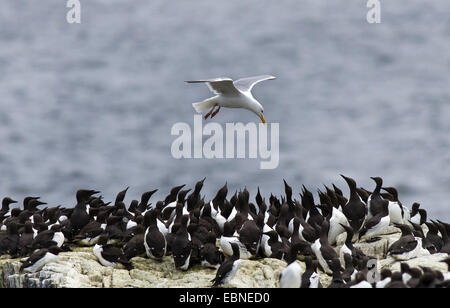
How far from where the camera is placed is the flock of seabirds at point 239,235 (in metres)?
12.7

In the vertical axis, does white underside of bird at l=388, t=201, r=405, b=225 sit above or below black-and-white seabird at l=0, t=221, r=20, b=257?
above

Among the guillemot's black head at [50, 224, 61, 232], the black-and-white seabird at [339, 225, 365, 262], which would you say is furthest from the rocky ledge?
the guillemot's black head at [50, 224, 61, 232]

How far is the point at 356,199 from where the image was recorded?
15.3 m

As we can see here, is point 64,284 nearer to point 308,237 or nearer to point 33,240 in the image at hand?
point 33,240

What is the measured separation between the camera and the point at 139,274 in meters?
13.3

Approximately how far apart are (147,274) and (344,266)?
3176mm

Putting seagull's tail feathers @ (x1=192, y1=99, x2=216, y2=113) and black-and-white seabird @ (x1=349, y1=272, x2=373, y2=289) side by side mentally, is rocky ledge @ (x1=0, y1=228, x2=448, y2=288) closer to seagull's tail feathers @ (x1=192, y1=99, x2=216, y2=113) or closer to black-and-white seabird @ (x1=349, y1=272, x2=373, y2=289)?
black-and-white seabird @ (x1=349, y1=272, x2=373, y2=289)

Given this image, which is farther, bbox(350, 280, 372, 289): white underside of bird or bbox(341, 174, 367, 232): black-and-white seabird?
bbox(341, 174, 367, 232): black-and-white seabird

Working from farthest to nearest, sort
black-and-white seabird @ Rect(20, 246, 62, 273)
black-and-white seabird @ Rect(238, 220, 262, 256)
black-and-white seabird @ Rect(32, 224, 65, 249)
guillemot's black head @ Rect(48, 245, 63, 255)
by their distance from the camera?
black-and-white seabird @ Rect(32, 224, 65, 249)
black-and-white seabird @ Rect(238, 220, 262, 256)
guillemot's black head @ Rect(48, 245, 63, 255)
black-and-white seabird @ Rect(20, 246, 62, 273)

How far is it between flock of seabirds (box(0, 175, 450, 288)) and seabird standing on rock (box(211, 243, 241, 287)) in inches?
0.6

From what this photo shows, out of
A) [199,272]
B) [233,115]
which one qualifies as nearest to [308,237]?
[199,272]

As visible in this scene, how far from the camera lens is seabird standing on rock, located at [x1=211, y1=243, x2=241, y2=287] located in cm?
1243

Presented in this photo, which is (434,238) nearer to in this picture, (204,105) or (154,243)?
(154,243)

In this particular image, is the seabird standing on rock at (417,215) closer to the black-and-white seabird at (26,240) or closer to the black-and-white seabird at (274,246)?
the black-and-white seabird at (274,246)
